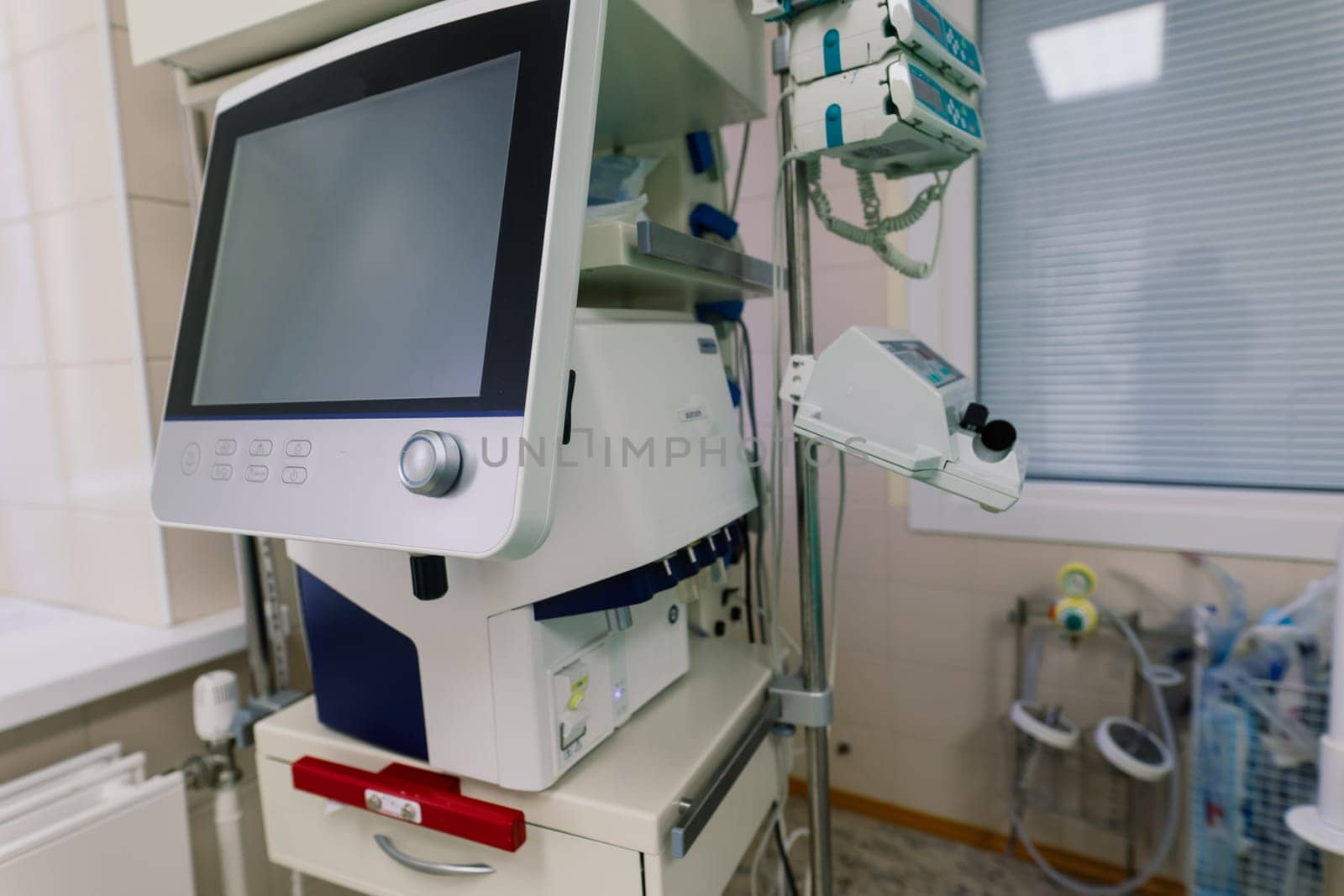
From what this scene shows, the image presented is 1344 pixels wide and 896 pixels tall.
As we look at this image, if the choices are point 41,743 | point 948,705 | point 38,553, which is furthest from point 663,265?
point 948,705

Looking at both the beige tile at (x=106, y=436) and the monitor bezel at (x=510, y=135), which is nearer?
the monitor bezel at (x=510, y=135)

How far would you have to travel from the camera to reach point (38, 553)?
1.22m

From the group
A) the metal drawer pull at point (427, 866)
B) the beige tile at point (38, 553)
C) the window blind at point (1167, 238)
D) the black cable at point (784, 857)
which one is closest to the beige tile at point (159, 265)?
the beige tile at point (38, 553)

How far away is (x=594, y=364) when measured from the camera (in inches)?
24.7

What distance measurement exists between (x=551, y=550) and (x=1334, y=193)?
1746mm

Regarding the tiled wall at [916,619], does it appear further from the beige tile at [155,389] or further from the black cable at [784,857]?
the beige tile at [155,389]

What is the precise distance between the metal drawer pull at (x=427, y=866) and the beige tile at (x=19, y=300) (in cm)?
96

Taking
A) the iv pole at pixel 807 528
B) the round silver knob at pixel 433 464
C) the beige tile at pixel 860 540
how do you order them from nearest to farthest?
the round silver knob at pixel 433 464
the iv pole at pixel 807 528
the beige tile at pixel 860 540

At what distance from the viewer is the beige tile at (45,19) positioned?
3.31 feet

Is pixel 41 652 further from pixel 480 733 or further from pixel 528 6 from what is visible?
pixel 528 6

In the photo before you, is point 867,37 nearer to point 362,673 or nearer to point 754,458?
point 754,458

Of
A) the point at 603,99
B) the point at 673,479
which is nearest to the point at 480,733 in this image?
the point at 673,479

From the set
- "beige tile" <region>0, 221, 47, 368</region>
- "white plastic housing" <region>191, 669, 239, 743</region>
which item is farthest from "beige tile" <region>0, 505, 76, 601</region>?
"white plastic housing" <region>191, 669, 239, 743</region>

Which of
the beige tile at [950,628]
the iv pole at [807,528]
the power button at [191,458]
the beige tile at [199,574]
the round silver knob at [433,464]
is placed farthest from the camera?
the beige tile at [950,628]
